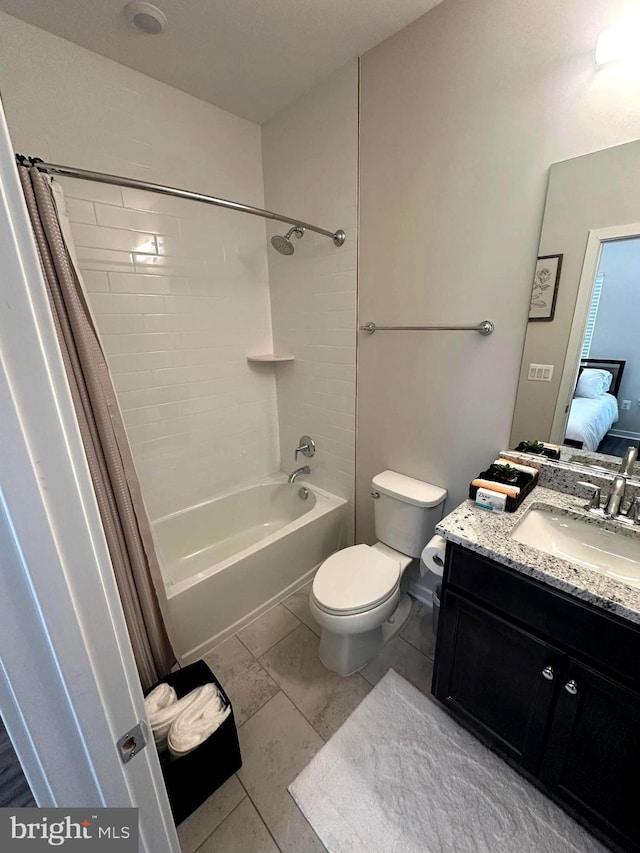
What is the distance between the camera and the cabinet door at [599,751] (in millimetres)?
873

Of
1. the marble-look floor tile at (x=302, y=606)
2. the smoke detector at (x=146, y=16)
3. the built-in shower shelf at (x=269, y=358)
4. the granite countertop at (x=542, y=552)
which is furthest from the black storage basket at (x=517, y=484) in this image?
the smoke detector at (x=146, y=16)

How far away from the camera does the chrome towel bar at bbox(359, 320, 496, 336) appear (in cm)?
139

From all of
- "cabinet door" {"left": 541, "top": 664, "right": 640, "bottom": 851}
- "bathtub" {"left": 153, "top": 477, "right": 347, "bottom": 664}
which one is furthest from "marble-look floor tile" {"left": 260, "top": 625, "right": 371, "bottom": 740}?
"cabinet door" {"left": 541, "top": 664, "right": 640, "bottom": 851}

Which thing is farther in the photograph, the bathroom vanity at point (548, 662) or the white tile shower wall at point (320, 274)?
the white tile shower wall at point (320, 274)

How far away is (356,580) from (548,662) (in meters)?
0.72

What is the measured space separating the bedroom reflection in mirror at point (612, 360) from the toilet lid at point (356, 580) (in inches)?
37.0

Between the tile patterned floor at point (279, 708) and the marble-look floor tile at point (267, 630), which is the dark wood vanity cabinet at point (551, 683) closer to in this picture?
the tile patterned floor at point (279, 708)

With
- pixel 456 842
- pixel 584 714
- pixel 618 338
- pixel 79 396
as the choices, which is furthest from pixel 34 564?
pixel 618 338

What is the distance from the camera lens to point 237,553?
6.62 feet

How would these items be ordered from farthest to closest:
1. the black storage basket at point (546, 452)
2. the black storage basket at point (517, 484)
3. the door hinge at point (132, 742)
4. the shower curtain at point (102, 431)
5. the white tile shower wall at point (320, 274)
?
the white tile shower wall at point (320, 274), the black storage basket at point (546, 452), the black storage basket at point (517, 484), the shower curtain at point (102, 431), the door hinge at point (132, 742)

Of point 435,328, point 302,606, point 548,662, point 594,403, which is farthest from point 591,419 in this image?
point 302,606

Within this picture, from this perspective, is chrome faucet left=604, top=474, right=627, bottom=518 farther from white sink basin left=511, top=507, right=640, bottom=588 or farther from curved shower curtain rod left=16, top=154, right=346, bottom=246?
curved shower curtain rod left=16, top=154, right=346, bottom=246

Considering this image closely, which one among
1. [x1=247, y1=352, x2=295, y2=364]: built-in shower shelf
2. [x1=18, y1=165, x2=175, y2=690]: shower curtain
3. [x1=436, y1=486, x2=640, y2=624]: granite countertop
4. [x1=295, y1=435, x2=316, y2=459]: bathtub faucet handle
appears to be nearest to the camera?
[x1=436, y1=486, x2=640, y2=624]: granite countertop

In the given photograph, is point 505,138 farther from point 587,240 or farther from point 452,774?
point 452,774
